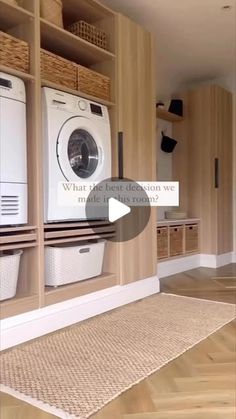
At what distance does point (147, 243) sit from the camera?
9.58ft

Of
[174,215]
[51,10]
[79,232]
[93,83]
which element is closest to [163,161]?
[174,215]

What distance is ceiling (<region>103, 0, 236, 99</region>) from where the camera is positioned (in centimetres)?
294

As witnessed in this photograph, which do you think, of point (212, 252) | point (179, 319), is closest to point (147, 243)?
point (179, 319)

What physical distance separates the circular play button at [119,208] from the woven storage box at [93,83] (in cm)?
62

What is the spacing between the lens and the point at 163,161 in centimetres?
444

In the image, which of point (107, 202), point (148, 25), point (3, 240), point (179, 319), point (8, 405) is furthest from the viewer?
point (148, 25)

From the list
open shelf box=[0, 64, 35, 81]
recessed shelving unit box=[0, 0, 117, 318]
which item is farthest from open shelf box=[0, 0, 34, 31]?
open shelf box=[0, 64, 35, 81]

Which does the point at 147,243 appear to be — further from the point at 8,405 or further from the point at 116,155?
the point at 8,405

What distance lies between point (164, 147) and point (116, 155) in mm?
1859

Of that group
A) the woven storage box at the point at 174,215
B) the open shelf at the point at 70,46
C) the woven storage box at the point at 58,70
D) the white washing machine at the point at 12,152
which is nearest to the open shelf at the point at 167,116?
the woven storage box at the point at 174,215

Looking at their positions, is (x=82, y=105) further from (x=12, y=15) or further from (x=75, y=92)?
(x=12, y=15)

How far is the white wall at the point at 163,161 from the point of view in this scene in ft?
14.2

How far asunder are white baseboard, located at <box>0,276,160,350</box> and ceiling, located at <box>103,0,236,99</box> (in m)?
2.27

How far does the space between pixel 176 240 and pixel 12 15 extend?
268 centimetres
